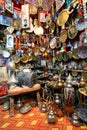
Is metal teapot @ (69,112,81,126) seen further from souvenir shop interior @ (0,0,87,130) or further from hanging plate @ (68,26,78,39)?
hanging plate @ (68,26,78,39)

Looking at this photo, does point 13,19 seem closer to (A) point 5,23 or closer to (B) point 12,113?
(A) point 5,23

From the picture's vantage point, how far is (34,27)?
3939 millimetres

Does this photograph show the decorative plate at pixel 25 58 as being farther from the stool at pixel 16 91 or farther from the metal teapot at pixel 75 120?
the metal teapot at pixel 75 120

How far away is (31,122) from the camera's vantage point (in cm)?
224

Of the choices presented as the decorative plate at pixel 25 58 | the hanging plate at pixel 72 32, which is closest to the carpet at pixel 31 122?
the decorative plate at pixel 25 58

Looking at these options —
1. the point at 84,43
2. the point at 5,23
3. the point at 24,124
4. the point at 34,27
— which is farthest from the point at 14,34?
the point at 24,124

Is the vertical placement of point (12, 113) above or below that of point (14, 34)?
below

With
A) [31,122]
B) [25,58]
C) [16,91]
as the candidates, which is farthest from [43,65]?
[31,122]

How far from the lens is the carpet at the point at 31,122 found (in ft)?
6.71

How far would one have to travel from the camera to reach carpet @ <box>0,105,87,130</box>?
2.04 m

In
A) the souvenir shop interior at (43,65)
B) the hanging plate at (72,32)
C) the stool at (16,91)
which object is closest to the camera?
the souvenir shop interior at (43,65)

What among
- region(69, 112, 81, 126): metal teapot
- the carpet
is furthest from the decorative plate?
region(69, 112, 81, 126): metal teapot

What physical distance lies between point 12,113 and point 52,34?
2313mm

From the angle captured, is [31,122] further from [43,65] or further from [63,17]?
[63,17]
